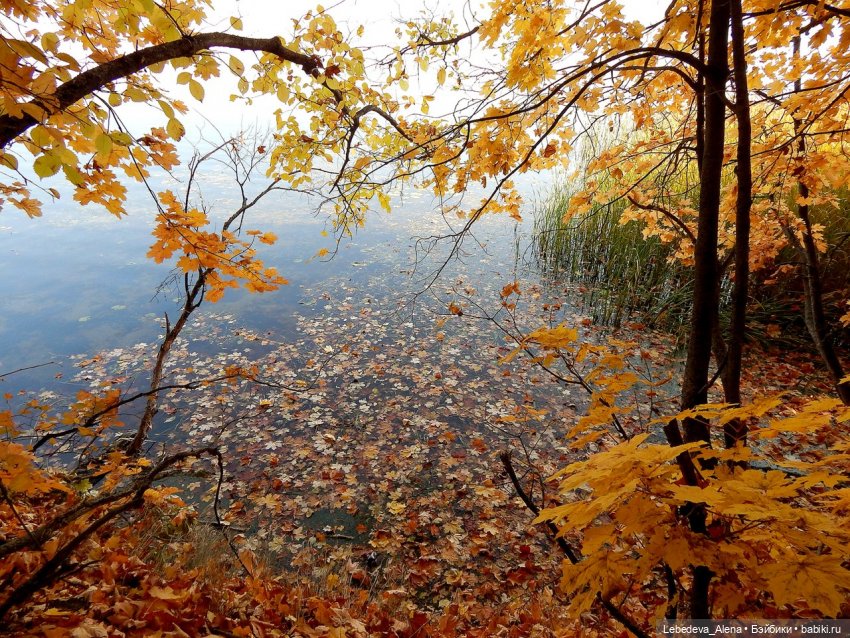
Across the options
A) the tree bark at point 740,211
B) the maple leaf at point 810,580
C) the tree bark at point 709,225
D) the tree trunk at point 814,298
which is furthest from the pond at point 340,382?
the tree trunk at point 814,298

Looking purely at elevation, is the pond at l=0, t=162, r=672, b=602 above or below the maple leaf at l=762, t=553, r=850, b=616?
below

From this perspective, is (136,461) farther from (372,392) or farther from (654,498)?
(654,498)

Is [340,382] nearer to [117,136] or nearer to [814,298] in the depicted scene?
[117,136]

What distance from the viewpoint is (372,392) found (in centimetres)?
551

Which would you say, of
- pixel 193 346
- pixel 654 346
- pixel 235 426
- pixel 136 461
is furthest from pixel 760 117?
pixel 193 346

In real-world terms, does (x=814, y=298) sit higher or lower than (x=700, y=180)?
lower

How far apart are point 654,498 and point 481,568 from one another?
2.59 metres

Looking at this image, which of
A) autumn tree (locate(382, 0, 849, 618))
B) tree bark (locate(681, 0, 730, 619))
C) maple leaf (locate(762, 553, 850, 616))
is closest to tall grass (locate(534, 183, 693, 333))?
autumn tree (locate(382, 0, 849, 618))

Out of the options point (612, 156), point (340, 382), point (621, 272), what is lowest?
point (340, 382)

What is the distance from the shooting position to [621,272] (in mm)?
7902

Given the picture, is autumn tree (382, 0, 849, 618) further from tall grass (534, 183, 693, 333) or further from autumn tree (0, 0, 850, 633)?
tall grass (534, 183, 693, 333)

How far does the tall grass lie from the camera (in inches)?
271

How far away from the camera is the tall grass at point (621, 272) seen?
22.6ft

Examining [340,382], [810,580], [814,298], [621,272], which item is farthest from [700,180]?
[621,272]
